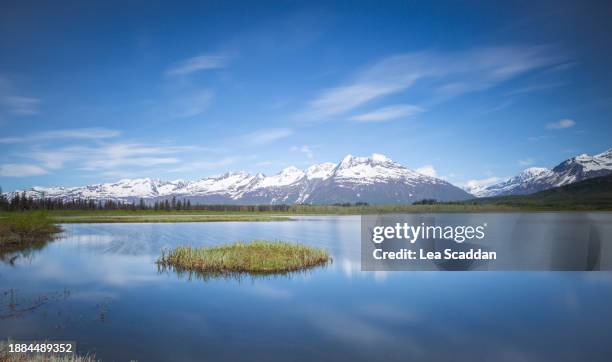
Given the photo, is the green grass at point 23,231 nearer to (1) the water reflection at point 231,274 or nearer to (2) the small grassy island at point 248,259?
(2) the small grassy island at point 248,259

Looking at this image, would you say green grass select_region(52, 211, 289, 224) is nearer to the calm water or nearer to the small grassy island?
the small grassy island

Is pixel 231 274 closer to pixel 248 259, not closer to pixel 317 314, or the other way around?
pixel 248 259

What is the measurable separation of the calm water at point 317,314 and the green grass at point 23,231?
903 inches

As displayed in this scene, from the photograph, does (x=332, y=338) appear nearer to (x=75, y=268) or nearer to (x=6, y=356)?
(x=6, y=356)

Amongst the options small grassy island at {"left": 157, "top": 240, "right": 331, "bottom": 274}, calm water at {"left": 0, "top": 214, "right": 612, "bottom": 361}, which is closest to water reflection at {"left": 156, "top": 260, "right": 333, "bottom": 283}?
small grassy island at {"left": 157, "top": 240, "right": 331, "bottom": 274}

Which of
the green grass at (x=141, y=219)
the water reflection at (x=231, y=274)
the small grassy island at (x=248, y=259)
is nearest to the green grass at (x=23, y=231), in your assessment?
the small grassy island at (x=248, y=259)

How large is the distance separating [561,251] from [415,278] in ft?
87.4

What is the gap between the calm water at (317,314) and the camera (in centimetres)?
1861

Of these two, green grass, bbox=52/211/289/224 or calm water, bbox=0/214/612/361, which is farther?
green grass, bbox=52/211/289/224

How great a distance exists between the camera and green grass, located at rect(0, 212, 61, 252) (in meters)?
59.0

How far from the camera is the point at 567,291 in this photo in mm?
31562

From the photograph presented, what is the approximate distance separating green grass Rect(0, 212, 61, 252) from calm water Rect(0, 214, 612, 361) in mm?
22948

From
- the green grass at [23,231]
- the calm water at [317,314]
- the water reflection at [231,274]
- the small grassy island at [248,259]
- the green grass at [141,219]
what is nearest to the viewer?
the calm water at [317,314]

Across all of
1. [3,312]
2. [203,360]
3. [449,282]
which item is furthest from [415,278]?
[3,312]
